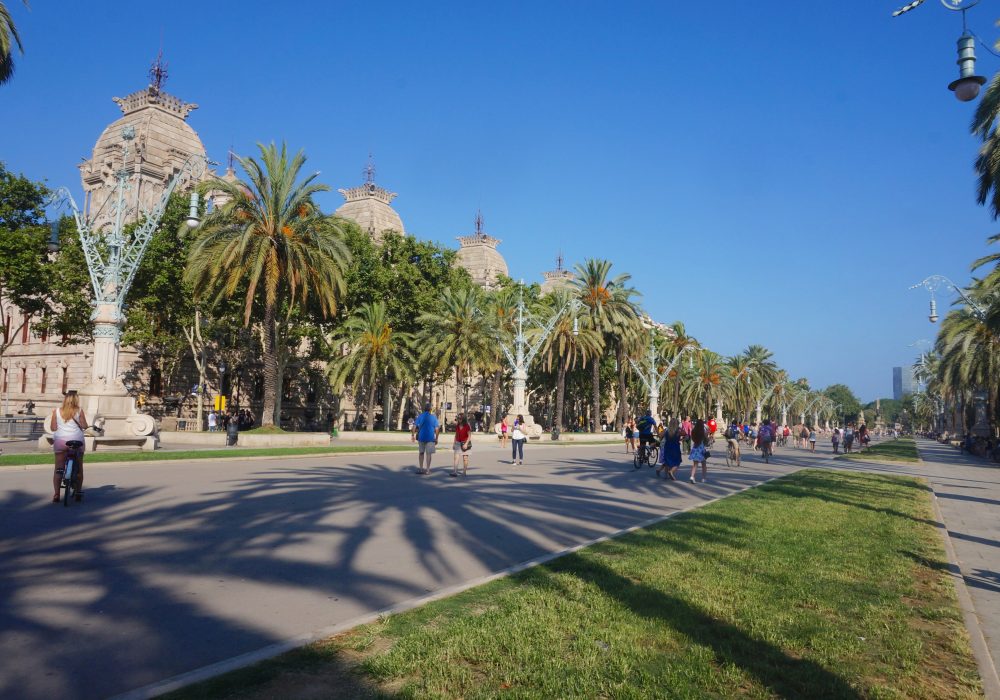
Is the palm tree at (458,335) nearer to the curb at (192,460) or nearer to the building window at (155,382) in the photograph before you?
the curb at (192,460)

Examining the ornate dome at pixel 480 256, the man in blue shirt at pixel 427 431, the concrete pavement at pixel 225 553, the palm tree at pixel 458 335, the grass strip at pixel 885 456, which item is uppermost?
the ornate dome at pixel 480 256

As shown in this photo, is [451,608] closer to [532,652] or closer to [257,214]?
[532,652]

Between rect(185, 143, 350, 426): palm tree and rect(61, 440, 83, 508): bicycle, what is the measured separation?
50.8 feet

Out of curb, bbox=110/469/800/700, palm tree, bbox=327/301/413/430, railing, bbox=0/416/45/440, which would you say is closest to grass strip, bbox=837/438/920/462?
palm tree, bbox=327/301/413/430

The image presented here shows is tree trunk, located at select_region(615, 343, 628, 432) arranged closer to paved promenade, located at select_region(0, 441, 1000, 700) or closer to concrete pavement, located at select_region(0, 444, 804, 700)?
paved promenade, located at select_region(0, 441, 1000, 700)

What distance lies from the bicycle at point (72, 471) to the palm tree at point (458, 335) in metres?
30.3

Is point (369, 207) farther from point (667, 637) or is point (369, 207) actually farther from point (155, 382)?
point (667, 637)

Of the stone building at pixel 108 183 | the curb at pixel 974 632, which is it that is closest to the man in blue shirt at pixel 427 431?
the curb at pixel 974 632

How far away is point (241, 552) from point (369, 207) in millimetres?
63394

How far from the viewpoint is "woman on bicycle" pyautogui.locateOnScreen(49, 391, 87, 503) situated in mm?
10164

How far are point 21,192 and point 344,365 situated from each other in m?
18.4

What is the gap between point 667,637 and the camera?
4793mm

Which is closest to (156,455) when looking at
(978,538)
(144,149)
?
(978,538)

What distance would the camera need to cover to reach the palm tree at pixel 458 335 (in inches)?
1609
